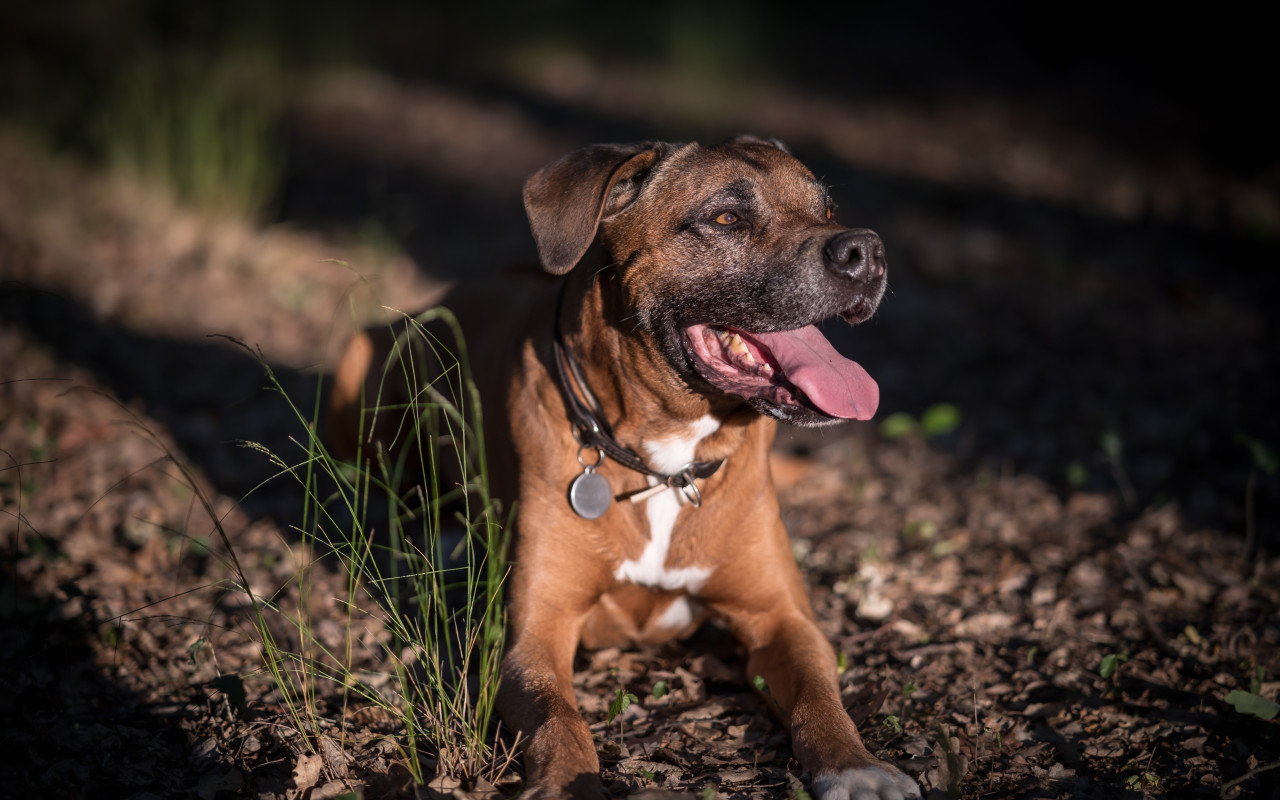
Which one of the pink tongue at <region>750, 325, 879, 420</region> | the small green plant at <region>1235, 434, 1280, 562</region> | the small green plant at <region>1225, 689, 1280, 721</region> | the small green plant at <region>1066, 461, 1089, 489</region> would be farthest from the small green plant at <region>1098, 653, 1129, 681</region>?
the small green plant at <region>1066, 461, 1089, 489</region>

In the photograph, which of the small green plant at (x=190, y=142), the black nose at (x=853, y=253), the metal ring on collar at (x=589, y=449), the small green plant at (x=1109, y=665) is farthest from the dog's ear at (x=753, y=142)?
the small green plant at (x=190, y=142)

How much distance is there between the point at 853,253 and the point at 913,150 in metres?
8.39

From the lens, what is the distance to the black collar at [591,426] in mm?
3199

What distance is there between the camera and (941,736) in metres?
2.54

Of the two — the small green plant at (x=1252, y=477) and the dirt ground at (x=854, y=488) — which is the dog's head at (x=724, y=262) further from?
the small green plant at (x=1252, y=477)

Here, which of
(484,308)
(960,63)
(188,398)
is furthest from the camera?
(960,63)

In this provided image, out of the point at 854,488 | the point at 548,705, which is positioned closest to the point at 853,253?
the point at 548,705

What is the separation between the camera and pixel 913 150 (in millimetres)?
10586

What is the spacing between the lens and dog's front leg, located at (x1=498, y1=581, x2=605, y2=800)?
8.27ft

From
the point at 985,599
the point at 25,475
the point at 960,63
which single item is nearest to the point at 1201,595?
the point at 985,599

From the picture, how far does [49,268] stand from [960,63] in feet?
41.3

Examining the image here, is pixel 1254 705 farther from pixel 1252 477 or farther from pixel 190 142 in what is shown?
Result: pixel 190 142

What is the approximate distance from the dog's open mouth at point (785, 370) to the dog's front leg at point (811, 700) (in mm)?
834

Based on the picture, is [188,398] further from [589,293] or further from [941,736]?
[941,736]
